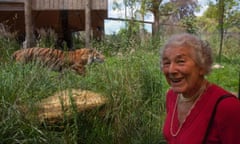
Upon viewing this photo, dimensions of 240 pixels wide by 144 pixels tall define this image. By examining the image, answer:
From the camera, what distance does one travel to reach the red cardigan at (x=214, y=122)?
190 cm

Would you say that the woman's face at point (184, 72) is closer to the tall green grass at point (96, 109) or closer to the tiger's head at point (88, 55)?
the tall green grass at point (96, 109)

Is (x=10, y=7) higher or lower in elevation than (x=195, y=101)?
higher

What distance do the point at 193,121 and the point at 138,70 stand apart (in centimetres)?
297

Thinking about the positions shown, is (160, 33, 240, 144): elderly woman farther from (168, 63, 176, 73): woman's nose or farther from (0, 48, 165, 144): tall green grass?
(0, 48, 165, 144): tall green grass

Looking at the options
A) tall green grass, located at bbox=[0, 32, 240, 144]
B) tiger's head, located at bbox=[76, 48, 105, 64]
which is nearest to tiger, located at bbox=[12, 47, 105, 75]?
tiger's head, located at bbox=[76, 48, 105, 64]

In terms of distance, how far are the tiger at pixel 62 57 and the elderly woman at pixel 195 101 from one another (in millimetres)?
4471

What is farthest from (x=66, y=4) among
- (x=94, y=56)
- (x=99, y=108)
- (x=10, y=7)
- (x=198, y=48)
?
(x=198, y=48)

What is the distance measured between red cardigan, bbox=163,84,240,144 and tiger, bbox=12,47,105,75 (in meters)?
4.60

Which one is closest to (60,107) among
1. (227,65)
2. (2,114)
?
(2,114)

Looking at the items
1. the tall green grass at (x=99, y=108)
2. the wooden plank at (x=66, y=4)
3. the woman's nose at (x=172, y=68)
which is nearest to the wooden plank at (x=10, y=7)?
the wooden plank at (x=66, y=4)

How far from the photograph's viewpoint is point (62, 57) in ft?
25.4

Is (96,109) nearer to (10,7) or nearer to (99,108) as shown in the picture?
(99,108)

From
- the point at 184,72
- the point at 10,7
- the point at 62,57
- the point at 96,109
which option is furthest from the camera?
the point at 10,7

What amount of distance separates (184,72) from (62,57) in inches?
229
